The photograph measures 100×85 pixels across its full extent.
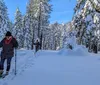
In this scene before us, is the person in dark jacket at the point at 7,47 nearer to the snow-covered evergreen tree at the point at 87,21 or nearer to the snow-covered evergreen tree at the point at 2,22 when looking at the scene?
the snow-covered evergreen tree at the point at 87,21

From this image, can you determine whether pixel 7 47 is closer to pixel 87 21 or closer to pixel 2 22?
pixel 87 21

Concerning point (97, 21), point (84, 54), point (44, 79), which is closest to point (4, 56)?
point (44, 79)

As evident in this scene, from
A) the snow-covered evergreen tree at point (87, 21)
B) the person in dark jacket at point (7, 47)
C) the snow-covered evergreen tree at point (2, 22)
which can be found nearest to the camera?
the person in dark jacket at point (7, 47)

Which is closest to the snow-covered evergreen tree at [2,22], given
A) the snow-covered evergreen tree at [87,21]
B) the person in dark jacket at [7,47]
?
the snow-covered evergreen tree at [87,21]

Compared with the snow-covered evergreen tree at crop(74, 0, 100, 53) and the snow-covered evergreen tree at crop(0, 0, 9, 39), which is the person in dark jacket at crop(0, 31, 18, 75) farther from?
the snow-covered evergreen tree at crop(0, 0, 9, 39)

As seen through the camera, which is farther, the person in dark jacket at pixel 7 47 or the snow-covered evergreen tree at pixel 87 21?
the snow-covered evergreen tree at pixel 87 21

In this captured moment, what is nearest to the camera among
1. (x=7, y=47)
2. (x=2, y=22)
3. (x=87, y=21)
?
(x=7, y=47)

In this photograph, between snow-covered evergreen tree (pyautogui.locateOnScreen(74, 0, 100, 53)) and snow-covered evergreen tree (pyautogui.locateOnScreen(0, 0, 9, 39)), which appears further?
snow-covered evergreen tree (pyautogui.locateOnScreen(0, 0, 9, 39))

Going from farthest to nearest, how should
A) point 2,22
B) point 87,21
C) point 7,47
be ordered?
point 2,22 → point 87,21 → point 7,47

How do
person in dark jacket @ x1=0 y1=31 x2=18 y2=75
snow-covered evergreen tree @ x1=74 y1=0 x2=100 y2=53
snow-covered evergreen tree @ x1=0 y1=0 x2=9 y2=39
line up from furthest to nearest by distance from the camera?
snow-covered evergreen tree @ x1=0 y1=0 x2=9 y2=39 < snow-covered evergreen tree @ x1=74 y1=0 x2=100 y2=53 < person in dark jacket @ x1=0 y1=31 x2=18 y2=75

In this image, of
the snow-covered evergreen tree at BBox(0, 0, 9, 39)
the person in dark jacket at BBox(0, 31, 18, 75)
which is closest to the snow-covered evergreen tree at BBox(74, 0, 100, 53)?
the person in dark jacket at BBox(0, 31, 18, 75)

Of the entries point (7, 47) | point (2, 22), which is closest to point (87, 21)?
point (7, 47)

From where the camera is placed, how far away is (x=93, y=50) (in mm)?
39125

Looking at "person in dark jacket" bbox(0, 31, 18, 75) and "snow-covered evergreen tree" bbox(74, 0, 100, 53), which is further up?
"snow-covered evergreen tree" bbox(74, 0, 100, 53)
